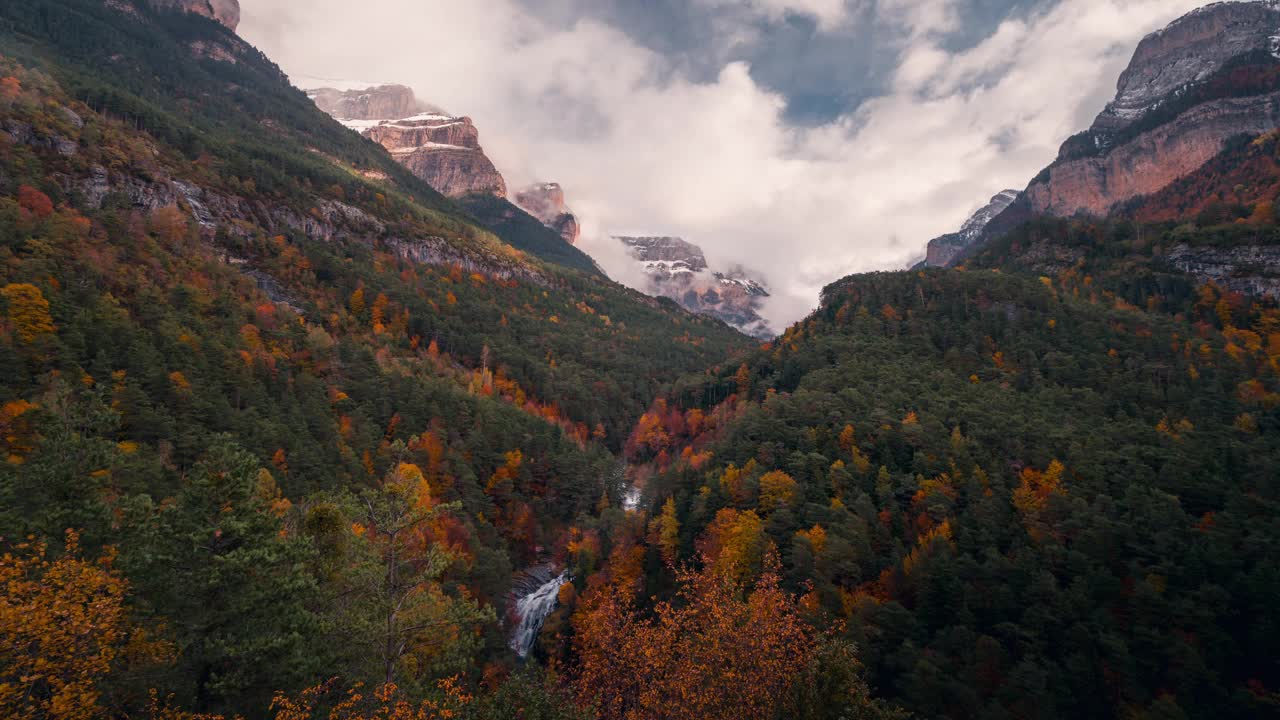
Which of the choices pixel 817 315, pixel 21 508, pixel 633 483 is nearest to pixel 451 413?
pixel 633 483

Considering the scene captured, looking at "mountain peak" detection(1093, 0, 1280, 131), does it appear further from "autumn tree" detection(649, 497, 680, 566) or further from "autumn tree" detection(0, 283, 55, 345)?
"autumn tree" detection(0, 283, 55, 345)

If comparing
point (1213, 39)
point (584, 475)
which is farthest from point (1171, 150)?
point (584, 475)

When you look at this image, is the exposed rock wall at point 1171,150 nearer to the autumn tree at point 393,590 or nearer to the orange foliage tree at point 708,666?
the orange foliage tree at point 708,666

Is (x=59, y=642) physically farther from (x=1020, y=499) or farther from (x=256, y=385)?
(x=1020, y=499)

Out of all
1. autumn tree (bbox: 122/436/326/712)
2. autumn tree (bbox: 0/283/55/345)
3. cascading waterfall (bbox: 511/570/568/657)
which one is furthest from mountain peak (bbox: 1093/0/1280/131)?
autumn tree (bbox: 0/283/55/345)

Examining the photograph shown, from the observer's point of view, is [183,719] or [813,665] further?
[813,665]

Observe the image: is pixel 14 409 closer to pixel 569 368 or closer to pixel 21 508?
pixel 21 508

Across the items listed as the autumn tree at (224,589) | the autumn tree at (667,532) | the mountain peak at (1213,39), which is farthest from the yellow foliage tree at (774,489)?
the mountain peak at (1213,39)
